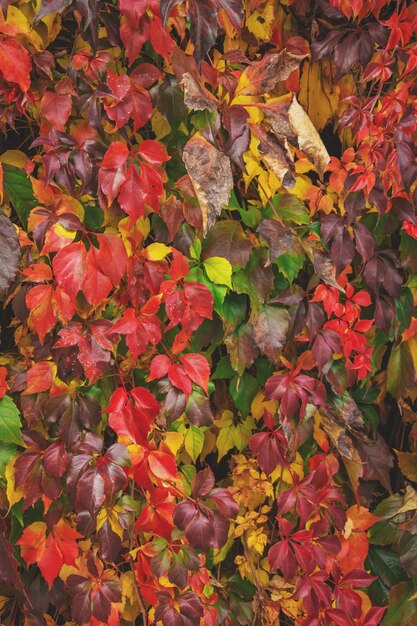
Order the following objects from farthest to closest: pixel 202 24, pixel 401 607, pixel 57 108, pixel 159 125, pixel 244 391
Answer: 1. pixel 401 607
2. pixel 244 391
3. pixel 159 125
4. pixel 57 108
5. pixel 202 24

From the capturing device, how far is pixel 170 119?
133cm

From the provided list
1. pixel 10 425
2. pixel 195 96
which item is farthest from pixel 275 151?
pixel 10 425

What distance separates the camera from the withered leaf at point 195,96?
47.6 inches

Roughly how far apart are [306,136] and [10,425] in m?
0.76

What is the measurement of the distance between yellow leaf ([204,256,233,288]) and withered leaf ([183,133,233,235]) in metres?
0.11

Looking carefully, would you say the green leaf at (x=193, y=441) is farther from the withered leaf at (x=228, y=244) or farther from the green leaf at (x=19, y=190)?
the green leaf at (x=19, y=190)

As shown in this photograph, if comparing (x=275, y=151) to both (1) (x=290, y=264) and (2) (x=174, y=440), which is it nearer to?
(1) (x=290, y=264)

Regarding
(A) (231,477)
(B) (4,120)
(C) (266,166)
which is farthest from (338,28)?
(A) (231,477)

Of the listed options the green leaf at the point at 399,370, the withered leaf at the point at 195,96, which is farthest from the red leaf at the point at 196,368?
the green leaf at the point at 399,370

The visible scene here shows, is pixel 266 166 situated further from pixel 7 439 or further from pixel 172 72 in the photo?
pixel 7 439

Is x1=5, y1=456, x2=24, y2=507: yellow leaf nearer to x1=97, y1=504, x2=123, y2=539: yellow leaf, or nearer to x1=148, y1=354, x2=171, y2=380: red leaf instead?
x1=97, y1=504, x2=123, y2=539: yellow leaf

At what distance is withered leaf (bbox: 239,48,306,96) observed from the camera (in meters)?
1.26

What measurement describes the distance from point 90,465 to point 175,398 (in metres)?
0.20

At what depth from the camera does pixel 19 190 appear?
52.1 inches
